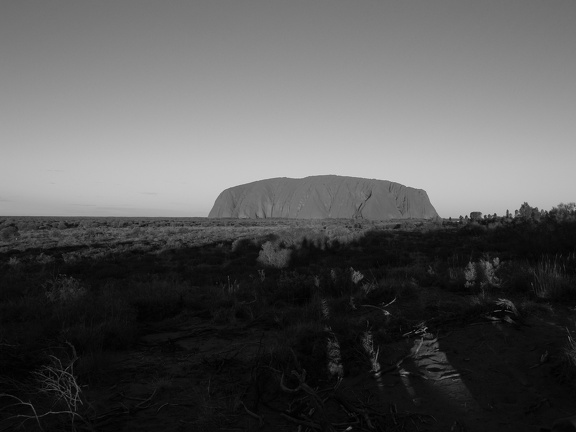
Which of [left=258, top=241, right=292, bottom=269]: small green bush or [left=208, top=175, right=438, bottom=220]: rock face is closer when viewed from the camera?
[left=258, top=241, right=292, bottom=269]: small green bush

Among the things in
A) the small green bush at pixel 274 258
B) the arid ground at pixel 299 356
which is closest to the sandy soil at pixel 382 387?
the arid ground at pixel 299 356

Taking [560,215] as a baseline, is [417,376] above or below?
below

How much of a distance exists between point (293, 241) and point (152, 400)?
1258 centimetres

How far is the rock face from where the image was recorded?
97.9m

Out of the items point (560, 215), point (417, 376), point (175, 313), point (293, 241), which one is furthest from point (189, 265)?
point (560, 215)

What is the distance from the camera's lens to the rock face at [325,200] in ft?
321

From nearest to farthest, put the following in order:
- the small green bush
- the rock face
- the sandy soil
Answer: the sandy soil → the small green bush → the rock face

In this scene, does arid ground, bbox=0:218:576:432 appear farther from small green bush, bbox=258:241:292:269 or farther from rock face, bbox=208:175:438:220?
rock face, bbox=208:175:438:220

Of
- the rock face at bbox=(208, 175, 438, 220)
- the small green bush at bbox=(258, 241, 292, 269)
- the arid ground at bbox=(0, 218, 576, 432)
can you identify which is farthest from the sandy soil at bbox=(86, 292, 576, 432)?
the rock face at bbox=(208, 175, 438, 220)

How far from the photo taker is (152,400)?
336 centimetres

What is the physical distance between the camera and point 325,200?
103812 mm

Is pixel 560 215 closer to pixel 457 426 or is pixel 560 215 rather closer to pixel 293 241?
pixel 293 241

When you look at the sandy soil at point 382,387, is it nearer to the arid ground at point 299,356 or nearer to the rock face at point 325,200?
the arid ground at point 299,356

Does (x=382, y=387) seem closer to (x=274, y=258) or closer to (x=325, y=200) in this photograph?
(x=274, y=258)
